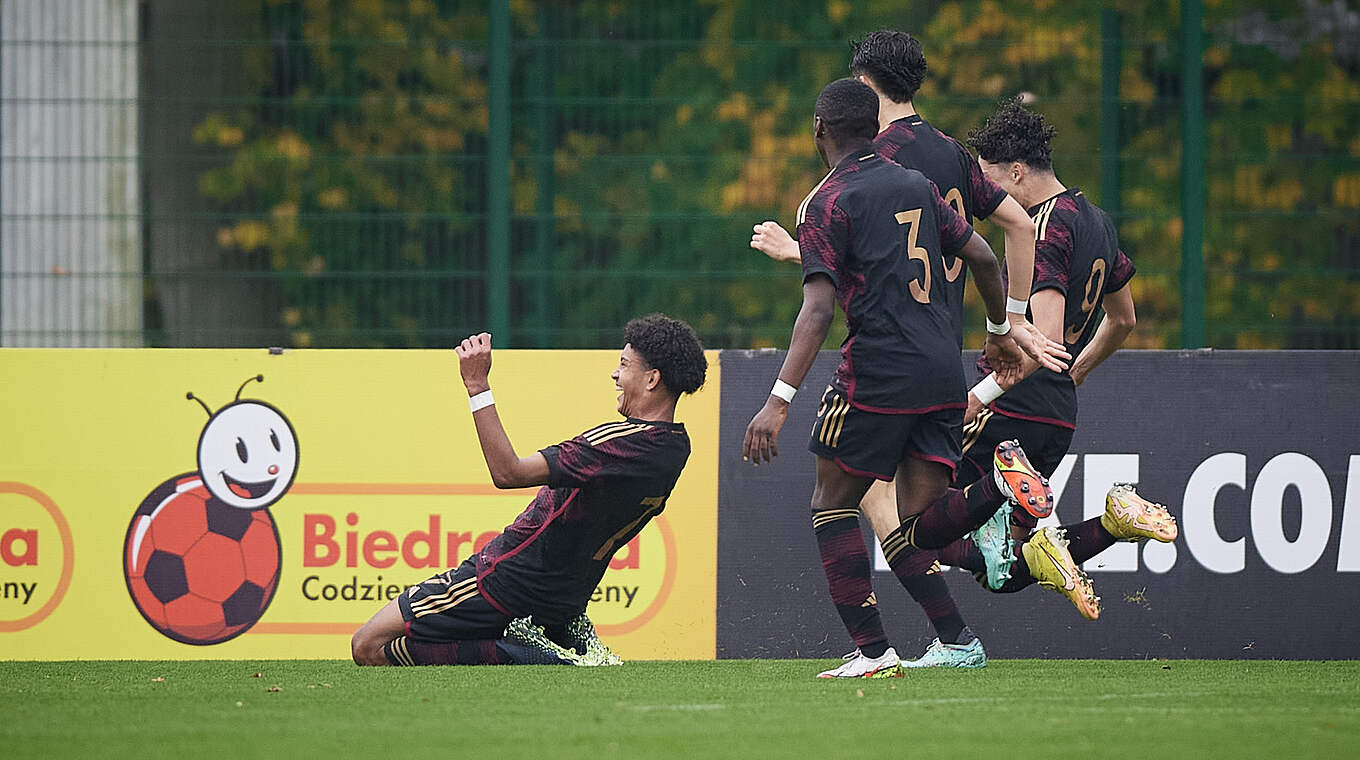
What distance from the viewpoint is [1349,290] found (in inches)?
324

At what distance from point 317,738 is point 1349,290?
584 centimetres

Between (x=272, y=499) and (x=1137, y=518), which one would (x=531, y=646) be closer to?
(x=272, y=499)

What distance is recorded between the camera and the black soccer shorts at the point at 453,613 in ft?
20.1

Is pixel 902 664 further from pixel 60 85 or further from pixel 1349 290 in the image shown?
pixel 60 85

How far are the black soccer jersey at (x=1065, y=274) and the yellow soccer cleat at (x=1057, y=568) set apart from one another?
50cm

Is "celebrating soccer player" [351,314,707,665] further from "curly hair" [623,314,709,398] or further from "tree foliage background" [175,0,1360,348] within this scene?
"tree foliage background" [175,0,1360,348]

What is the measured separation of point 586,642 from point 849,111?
85.4 inches

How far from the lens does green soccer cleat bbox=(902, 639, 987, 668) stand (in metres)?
6.28

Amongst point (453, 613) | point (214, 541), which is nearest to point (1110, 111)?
point (453, 613)

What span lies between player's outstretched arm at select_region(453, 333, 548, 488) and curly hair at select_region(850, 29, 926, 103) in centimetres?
170

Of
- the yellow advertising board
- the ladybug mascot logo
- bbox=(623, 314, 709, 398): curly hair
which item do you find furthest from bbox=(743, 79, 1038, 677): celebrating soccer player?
the ladybug mascot logo

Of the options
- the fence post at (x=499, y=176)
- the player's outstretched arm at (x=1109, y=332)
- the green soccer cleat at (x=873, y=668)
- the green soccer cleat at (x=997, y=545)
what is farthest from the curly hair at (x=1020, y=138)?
the fence post at (x=499, y=176)

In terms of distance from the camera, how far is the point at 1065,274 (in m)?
6.32

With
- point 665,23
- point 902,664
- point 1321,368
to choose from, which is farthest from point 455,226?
point 1321,368
